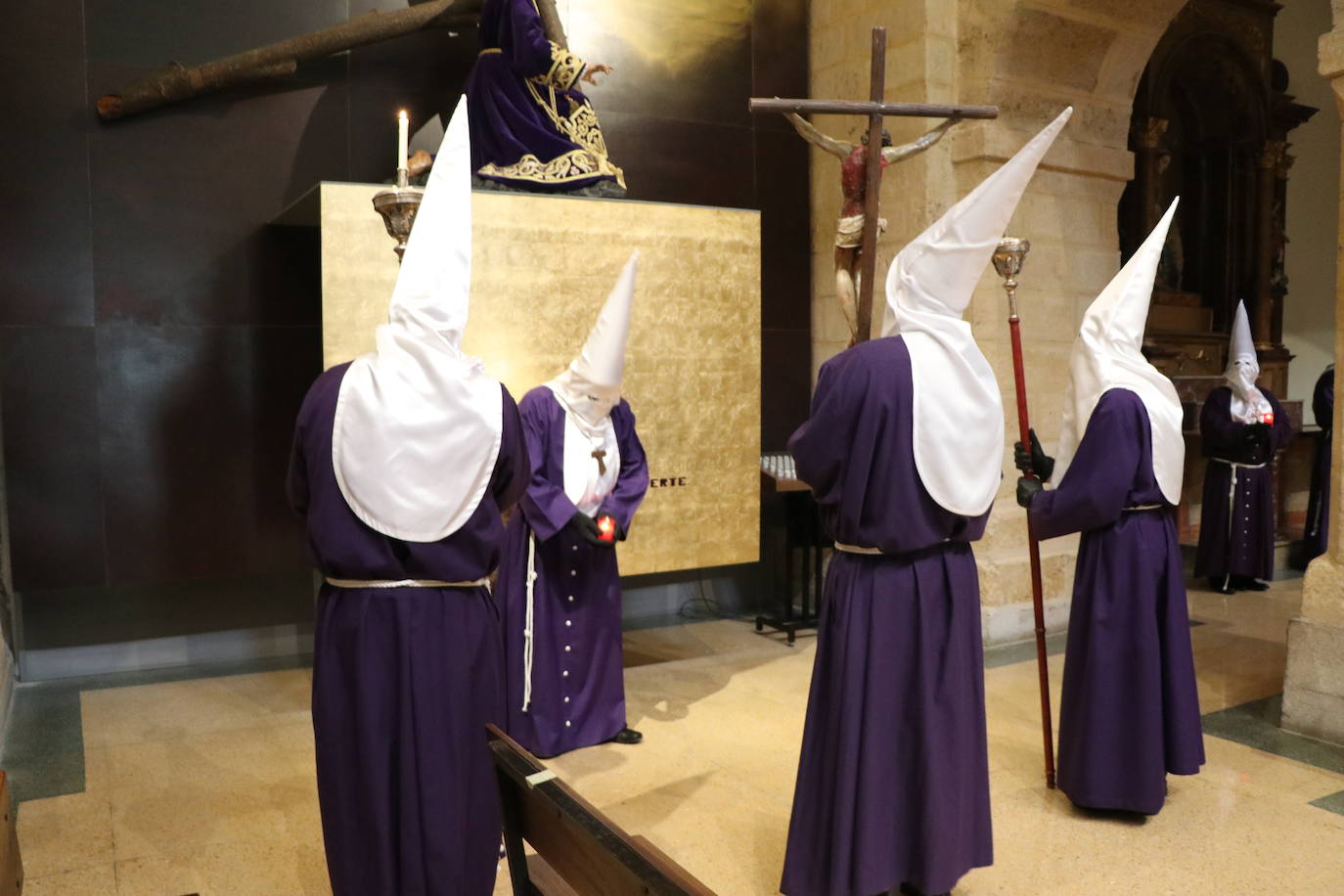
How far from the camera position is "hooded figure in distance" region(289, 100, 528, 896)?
2.60 m

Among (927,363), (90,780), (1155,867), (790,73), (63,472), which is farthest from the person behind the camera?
(790,73)

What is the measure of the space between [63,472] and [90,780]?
178 centimetres

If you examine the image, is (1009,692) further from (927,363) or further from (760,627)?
(927,363)

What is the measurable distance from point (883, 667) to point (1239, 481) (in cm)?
587

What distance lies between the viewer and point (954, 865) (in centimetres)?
311

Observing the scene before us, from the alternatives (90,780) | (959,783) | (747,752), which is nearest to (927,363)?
(959,783)

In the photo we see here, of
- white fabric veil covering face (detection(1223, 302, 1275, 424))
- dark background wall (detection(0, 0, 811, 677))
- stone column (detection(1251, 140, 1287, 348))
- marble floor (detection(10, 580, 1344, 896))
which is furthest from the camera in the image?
stone column (detection(1251, 140, 1287, 348))

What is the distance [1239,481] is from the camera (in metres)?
7.88

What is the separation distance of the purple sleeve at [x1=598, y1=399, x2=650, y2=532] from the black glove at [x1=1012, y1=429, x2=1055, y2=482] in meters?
A: 1.56

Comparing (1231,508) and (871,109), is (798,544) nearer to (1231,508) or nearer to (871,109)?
(1231,508)

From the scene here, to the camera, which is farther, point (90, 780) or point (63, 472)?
point (63, 472)

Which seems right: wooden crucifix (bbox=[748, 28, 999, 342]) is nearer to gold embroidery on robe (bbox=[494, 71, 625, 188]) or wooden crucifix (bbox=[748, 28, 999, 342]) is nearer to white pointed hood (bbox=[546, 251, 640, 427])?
white pointed hood (bbox=[546, 251, 640, 427])

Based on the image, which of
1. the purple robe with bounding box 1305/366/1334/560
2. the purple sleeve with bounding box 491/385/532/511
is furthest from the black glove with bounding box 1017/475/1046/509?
the purple robe with bounding box 1305/366/1334/560

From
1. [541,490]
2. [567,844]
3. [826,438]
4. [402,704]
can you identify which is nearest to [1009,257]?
[826,438]
